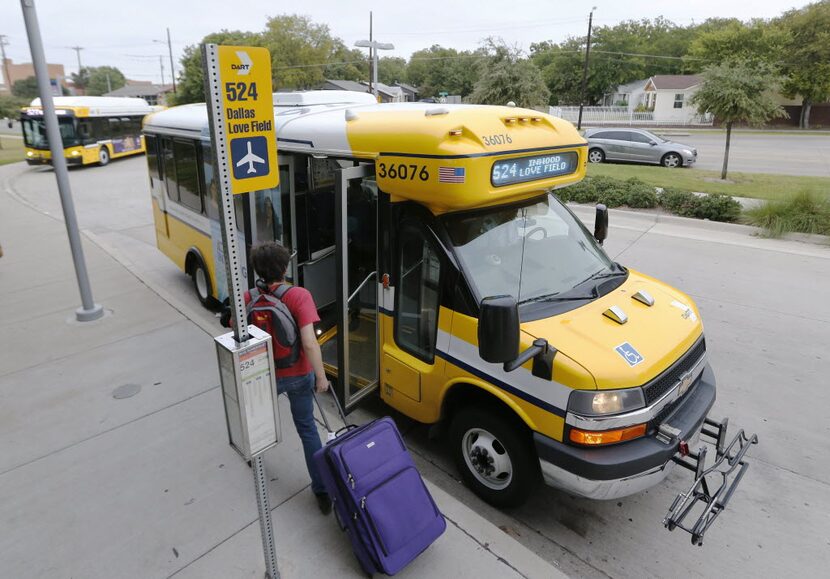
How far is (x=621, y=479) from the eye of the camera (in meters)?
3.10

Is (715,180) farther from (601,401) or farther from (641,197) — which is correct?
(601,401)

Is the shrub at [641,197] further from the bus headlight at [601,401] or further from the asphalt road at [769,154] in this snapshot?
the bus headlight at [601,401]

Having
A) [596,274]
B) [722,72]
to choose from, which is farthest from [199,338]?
[722,72]

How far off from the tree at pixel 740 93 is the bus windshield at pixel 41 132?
23371 millimetres

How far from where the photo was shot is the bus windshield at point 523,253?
3.75 metres

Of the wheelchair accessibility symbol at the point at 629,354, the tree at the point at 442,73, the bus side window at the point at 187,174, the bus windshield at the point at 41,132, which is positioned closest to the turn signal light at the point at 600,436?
the wheelchair accessibility symbol at the point at 629,354

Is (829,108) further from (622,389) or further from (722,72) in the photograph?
(622,389)

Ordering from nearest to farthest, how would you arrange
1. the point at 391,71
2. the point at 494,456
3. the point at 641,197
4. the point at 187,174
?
1. the point at 494,456
2. the point at 187,174
3. the point at 641,197
4. the point at 391,71

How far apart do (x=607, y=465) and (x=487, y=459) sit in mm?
909

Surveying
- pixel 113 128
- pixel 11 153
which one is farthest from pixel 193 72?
pixel 113 128

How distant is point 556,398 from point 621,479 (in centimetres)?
58

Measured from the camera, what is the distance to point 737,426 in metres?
4.73

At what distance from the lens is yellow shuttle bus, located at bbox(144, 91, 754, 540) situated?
312cm

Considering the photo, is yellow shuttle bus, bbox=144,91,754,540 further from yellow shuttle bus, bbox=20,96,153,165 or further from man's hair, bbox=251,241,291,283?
yellow shuttle bus, bbox=20,96,153,165
